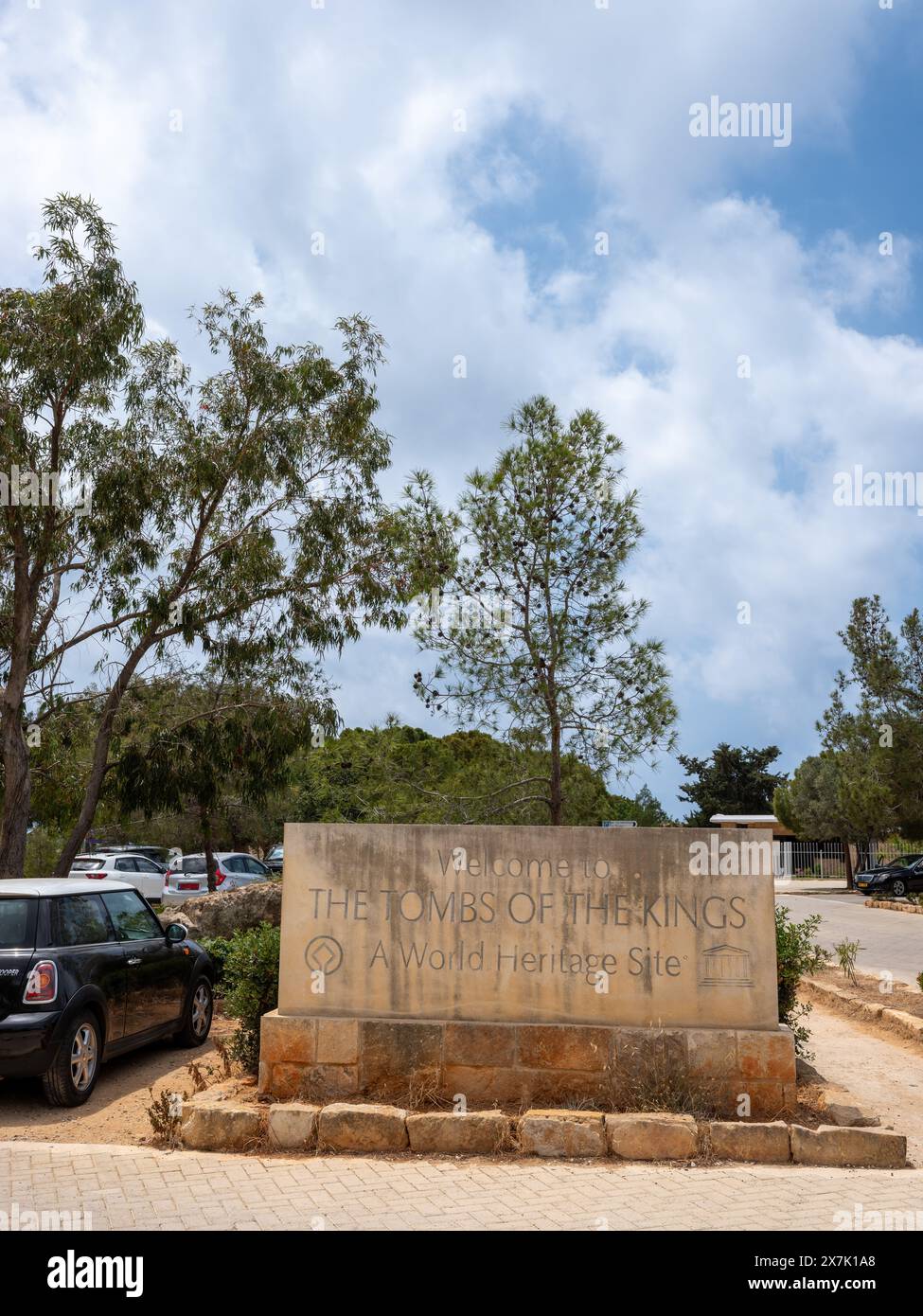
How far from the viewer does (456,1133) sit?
6250 mm

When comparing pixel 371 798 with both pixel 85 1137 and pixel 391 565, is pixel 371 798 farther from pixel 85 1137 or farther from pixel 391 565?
pixel 85 1137

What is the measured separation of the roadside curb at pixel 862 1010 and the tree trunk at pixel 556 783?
11.8 feet

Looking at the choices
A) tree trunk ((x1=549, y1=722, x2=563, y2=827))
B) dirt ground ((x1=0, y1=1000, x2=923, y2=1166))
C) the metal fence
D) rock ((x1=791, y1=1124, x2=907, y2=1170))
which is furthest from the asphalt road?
the metal fence

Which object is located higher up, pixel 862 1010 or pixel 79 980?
pixel 79 980

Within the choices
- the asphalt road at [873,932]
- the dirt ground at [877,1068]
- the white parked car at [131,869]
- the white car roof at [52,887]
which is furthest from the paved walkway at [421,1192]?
the white parked car at [131,869]

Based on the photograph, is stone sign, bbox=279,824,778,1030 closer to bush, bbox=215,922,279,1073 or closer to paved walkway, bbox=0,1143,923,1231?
bush, bbox=215,922,279,1073

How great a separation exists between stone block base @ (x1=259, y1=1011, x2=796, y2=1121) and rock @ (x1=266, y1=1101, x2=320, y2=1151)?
53 cm

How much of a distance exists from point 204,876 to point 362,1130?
20.3 meters

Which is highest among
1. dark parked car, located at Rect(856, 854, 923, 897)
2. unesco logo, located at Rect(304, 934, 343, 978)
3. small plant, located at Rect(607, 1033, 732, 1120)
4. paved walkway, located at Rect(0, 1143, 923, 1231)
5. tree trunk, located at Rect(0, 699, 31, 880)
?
tree trunk, located at Rect(0, 699, 31, 880)

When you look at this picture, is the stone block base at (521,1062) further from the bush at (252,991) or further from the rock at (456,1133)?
the bush at (252,991)

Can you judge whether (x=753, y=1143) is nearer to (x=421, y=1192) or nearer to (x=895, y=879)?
(x=421, y=1192)

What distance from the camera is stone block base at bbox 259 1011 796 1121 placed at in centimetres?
664

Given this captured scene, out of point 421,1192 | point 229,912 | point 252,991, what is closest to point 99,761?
point 229,912

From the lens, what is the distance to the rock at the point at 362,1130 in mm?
6262
